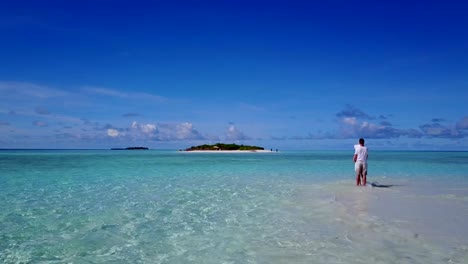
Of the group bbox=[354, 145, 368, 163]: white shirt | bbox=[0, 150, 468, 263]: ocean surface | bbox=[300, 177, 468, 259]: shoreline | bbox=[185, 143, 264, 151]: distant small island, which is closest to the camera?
bbox=[0, 150, 468, 263]: ocean surface

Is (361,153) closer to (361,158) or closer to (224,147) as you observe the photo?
(361,158)

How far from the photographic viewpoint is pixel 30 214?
10.7m

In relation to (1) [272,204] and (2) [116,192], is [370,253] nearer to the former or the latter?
(1) [272,204]

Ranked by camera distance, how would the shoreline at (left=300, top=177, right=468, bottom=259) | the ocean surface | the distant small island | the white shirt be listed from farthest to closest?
the distant small island < the white shirt < the shoreline at (left=300, top=177, right=468, bottom=259) < the ocean surface

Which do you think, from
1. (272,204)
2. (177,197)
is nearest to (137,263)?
(272,204)

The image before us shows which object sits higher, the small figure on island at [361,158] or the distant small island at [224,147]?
the distant small island at [224,147]

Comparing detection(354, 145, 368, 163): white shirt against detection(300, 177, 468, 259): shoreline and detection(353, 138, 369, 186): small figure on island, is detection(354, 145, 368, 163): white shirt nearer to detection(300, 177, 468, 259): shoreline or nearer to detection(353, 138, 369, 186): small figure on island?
detection(353, 138, 369, 186): small figure on island

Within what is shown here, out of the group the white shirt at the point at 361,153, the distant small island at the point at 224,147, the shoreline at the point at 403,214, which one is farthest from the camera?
the distant small island at the point at 224,147

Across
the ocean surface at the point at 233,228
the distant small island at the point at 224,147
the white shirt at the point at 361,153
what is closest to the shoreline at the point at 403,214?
the ocean surface at the point at 233,228

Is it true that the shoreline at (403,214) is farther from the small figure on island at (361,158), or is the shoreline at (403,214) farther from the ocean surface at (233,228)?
the small figure on island at (361,158)

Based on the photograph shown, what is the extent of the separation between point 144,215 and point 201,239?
3328mm

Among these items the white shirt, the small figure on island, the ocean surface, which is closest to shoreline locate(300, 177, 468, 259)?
the ocean surface

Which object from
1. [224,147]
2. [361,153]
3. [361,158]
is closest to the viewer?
[361,158]

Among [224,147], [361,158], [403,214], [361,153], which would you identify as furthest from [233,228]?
[224,147]
